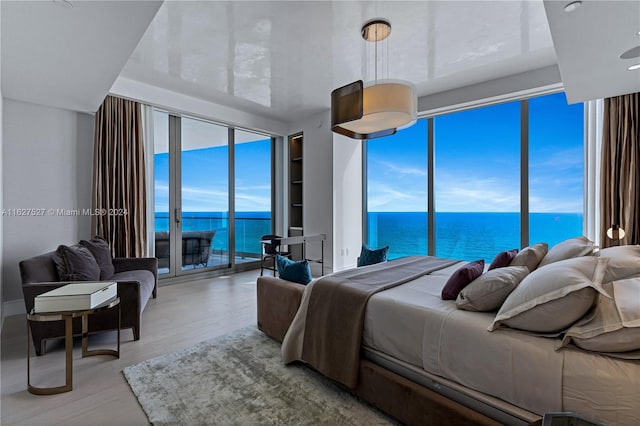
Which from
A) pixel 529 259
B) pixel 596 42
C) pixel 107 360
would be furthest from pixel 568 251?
pixel 107 360

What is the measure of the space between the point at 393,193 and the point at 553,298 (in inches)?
205

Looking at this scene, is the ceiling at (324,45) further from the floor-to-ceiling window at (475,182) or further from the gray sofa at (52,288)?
the gray sofa at (52,288)

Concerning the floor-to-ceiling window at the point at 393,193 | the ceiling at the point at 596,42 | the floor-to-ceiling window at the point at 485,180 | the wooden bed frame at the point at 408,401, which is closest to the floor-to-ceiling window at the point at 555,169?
the floor-to-ceiling window at the point at 485,180

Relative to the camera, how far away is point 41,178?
12.1 ft

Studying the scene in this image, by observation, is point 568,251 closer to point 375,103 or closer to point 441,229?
point 375,103

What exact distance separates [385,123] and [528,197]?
2.49 metres

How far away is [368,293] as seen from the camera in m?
1.95

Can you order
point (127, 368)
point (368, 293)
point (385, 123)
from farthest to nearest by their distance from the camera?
point (385, 123) < point (127, 368) < point (368, 293)

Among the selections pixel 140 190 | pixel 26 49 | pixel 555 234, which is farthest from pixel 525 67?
pixel 140 190

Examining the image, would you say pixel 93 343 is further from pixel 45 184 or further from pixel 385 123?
pixel 385 123

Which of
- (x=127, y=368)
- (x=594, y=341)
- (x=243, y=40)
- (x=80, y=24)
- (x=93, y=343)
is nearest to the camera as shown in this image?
(x=594, y=341)

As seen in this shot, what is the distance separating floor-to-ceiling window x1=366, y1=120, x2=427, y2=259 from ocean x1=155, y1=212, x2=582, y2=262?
2cm

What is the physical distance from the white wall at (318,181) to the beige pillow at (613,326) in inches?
171

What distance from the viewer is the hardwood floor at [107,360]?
5.82 ft
